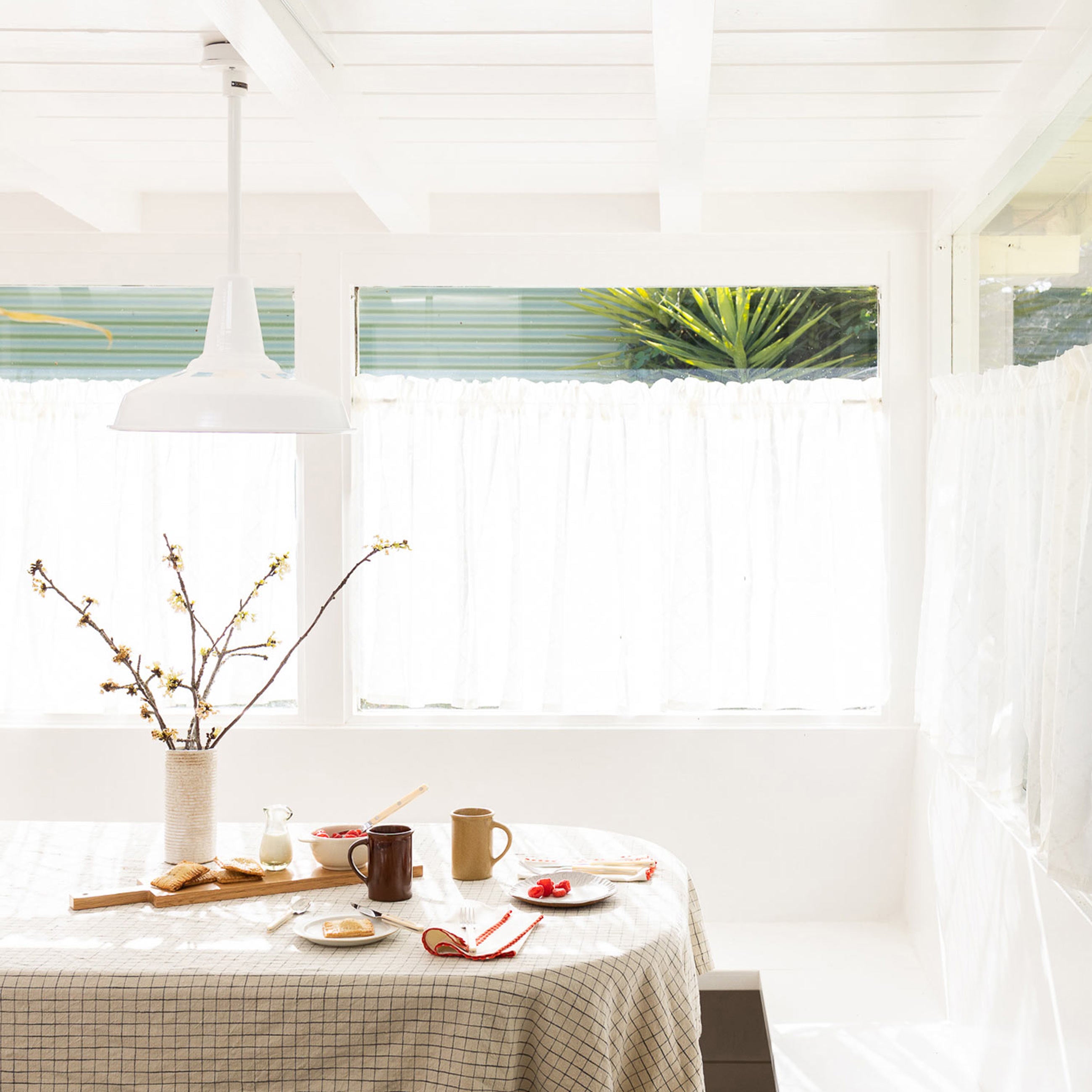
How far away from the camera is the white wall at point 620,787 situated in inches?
125

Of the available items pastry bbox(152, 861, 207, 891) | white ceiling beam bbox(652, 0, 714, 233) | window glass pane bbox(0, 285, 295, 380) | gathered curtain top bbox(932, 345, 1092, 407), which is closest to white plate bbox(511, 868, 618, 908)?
pastry bbox(152, 861, 207, 891)

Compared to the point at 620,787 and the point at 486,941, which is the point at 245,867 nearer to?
the point at 486,941

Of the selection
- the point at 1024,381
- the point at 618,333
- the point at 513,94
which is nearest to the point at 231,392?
the point at 513,94

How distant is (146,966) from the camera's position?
1577 millimetres

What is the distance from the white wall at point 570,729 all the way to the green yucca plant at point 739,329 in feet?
0.16

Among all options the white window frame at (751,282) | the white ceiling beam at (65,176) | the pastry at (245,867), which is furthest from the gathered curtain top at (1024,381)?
the white ceiling beam at (65,176)

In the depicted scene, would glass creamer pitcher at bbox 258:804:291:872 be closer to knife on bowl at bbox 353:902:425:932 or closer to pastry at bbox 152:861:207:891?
pastry at bbox 152:861:207:891

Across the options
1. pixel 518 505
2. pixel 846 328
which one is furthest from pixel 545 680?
pixel 846 328

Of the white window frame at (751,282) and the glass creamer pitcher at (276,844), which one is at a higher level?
the white window frame at (751,282)

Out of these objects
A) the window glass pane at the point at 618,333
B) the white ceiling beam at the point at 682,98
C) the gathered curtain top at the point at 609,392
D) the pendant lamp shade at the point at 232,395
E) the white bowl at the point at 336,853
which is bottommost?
the white bowl at the point at 336,853

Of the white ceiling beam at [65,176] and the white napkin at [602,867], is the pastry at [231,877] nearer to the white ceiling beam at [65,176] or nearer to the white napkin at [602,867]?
the white napkin at [602,867]

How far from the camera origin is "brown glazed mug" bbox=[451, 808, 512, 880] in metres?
1.97

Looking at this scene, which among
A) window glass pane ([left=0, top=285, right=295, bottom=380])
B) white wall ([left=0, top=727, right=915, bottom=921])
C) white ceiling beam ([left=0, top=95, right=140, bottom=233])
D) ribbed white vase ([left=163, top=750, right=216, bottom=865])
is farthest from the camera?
window glass pane ([left=0, top=285, right=295, bottom=380])

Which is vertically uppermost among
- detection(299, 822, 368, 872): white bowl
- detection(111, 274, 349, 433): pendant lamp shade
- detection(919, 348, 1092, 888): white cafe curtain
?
detection(111, 274, 349, 433): pendant lamp shade
